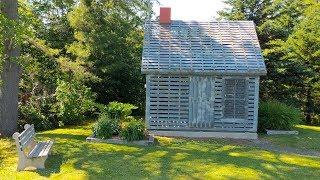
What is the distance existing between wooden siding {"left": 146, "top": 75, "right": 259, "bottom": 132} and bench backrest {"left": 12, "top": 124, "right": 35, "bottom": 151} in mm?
6204

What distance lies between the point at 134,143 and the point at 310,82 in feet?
46.8

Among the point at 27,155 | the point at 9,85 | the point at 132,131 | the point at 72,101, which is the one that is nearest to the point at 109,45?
the point at 72,101

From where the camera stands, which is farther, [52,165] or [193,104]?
[193,104]

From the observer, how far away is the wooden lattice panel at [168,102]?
17.5 metres

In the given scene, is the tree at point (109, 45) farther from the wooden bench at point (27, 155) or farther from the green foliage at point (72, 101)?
the wooden bench at point (27, 155)

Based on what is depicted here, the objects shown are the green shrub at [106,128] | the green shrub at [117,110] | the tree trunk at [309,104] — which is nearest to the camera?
the green shrub at [106,128]

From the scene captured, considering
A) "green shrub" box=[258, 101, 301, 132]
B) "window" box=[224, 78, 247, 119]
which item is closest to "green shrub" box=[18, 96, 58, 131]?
"window" box=[224, 78, 247, 119]

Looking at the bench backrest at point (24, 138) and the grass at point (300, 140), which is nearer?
the bench backrest at point (24, 138)

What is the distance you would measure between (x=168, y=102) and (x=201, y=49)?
2.62 meters

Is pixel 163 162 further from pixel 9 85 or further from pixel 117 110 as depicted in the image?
pixel 9 85

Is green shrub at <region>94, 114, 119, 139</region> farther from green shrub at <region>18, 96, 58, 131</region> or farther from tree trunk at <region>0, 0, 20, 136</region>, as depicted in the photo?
green shrub at <region>18, 96, 58, 131</region>

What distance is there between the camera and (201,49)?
18203 mm

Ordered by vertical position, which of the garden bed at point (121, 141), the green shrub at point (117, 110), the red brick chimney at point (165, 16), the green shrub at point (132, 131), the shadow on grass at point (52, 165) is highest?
the red brick chimney at point (165, 16)

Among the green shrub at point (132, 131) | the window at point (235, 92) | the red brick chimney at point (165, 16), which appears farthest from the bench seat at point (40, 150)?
the red brick chimney at point (165, 16)
